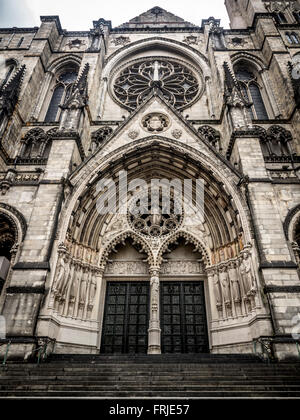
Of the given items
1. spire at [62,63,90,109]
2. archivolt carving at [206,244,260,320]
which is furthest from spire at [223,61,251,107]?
archivolt carving at [206,244,260,320]

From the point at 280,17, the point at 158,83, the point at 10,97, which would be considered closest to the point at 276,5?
the point at 280,17

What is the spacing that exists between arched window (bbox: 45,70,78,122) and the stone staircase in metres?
12.3

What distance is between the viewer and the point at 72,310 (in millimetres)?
8297

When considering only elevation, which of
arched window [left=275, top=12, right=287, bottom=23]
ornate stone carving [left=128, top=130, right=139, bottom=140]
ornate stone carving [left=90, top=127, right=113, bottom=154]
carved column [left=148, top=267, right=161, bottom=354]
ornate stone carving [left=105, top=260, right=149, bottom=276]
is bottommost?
carved column [left=148, top=267, right=161, bottom=354]

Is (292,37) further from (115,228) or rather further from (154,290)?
(154,290)

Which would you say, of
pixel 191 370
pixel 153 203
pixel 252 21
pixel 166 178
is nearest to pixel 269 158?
pixel 166 178

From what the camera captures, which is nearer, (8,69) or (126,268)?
(126,268)

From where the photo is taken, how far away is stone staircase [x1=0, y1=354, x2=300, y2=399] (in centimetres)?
454

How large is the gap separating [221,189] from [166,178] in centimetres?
269

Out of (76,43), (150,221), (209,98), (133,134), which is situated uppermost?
(76,43)

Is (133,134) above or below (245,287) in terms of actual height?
above

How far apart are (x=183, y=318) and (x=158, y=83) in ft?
40.1

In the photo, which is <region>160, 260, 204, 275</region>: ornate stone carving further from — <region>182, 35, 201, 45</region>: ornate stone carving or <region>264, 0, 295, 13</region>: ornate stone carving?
<region>264, 0, 295, 13</region>: ornate stone carving

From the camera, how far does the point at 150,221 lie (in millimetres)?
10609
